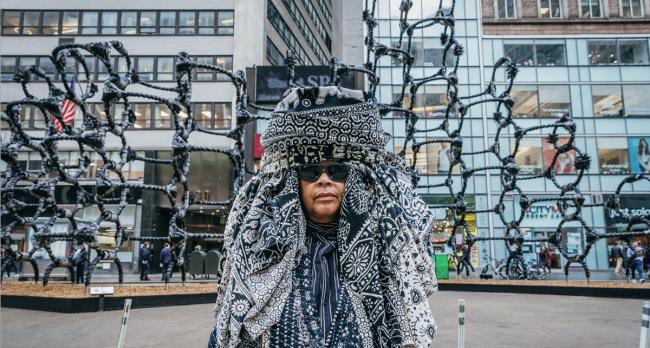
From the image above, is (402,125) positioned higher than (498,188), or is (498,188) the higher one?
(402,125)

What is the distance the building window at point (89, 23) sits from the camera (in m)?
32.2

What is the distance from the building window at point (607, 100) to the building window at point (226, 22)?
2522cm

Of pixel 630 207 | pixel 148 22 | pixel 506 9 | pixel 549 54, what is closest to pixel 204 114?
pixel 148 22

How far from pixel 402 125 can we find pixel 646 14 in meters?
18.8

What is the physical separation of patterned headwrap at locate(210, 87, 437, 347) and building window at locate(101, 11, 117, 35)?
35071 millimetres

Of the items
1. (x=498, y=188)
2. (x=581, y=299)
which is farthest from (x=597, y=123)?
(x=581, y=299)

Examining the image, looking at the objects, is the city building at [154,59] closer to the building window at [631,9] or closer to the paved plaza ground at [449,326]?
the paved plaza ground at [449,326]

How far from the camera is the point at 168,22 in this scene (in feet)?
105

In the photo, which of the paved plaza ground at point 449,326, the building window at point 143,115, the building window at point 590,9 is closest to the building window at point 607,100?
the building window at point 590,9

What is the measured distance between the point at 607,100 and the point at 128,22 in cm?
3363

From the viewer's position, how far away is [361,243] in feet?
6.18

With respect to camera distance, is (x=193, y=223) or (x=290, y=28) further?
(x=290, y=28)

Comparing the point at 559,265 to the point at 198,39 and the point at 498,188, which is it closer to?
the point at 498,188

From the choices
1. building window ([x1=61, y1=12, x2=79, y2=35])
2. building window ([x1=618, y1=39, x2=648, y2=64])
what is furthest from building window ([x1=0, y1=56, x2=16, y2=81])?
building window ([x1=618, y1=39, x2=648, y2=64])
